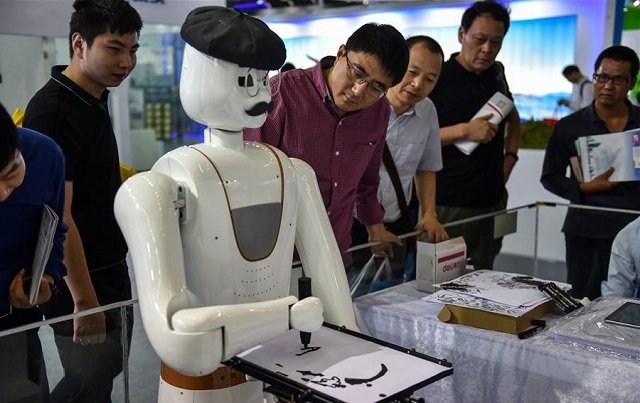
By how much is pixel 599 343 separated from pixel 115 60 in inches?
57.4

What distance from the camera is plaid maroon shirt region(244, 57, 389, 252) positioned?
1.71 metres

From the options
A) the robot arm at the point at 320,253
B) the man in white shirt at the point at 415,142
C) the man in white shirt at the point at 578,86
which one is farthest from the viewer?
the man in white shirt at the point at 578,86

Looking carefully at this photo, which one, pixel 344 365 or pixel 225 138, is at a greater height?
pixel 225 138

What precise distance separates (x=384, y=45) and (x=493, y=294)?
28.9 inches

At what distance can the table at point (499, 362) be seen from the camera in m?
1.51

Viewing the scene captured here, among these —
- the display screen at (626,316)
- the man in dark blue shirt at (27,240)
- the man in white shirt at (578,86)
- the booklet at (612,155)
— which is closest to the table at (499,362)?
the display screen at (626,316)

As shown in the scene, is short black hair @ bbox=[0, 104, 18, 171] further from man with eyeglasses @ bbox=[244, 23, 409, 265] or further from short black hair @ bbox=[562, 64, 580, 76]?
short black hair @ bbox=[562, 64, 580, 76]

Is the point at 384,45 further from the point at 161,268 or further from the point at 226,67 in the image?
the point at 161,268

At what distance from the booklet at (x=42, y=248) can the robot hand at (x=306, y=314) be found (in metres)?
0.59

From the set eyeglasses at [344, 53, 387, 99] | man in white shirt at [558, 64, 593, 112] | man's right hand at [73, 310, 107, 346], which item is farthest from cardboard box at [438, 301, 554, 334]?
man in white shirt at [558, 64, 593, 112]

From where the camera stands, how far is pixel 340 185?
1.79 metres

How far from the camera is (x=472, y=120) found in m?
2.68

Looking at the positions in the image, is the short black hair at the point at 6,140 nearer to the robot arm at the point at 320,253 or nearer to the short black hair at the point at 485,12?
the robot arm at the point at 320,253

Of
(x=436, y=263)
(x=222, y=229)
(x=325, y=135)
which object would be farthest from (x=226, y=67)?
(x=436, y=263)
